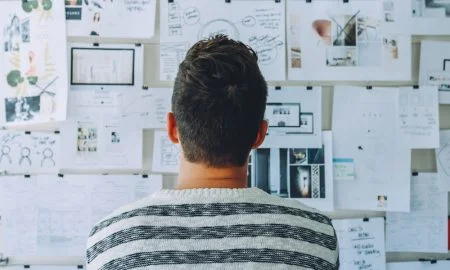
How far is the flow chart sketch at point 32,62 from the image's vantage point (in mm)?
1381

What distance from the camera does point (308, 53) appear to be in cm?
141

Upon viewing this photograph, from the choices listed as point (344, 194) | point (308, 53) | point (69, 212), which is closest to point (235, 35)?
point (308, 53)

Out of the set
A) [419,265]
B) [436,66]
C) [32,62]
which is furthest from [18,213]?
[436,66]

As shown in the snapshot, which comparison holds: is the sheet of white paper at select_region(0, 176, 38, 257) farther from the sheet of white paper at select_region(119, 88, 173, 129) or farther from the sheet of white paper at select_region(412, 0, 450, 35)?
the sheet of white paper at select_region(412, 0, 450, 35)

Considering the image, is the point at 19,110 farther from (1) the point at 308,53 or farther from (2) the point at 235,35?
(1) the point at 308,53

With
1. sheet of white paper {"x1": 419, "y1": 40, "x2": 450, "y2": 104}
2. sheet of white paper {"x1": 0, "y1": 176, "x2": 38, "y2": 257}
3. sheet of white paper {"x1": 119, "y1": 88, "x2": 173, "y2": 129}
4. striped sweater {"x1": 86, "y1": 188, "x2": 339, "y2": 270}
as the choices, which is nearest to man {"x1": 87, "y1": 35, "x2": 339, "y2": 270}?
striped sweater {"x1": 86, "y1": 188, "x2": 339, "y2": 270}

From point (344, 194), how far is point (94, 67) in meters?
0.85

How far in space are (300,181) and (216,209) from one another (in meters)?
0.81

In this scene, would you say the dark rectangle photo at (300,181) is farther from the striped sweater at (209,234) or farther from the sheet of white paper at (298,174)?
the striped sweater at (209,234)

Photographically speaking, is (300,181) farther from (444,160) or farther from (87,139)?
(87,139)

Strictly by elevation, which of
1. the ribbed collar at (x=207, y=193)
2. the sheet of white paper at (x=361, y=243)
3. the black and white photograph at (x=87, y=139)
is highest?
the black and white photograph at (x=87, y=139)

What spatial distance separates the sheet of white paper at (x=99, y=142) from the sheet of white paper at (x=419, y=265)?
0.85 meters

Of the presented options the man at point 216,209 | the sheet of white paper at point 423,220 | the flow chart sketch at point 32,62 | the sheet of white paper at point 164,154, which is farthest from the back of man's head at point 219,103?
the sheet of white paper at point 423,220

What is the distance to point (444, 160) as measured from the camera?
4.72 feet
